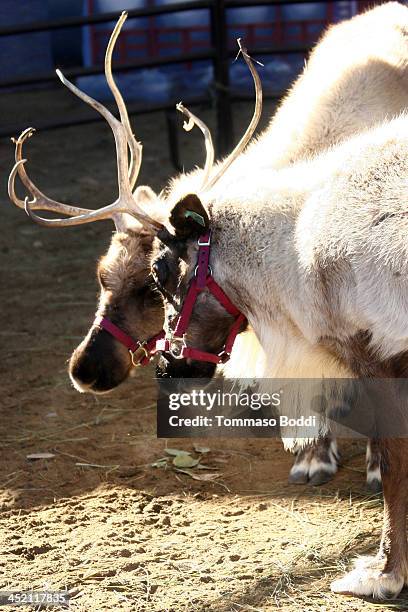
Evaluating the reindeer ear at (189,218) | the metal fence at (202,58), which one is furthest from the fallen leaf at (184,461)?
the metal fence at (202,58)

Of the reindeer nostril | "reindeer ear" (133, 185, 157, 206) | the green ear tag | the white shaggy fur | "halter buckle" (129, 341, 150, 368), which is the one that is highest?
the white shaggy fur

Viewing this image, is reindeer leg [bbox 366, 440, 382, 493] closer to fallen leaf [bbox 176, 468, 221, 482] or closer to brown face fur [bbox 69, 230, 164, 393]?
fallen leaf [bbox 176, 468, 221, 482]

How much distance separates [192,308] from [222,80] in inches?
205

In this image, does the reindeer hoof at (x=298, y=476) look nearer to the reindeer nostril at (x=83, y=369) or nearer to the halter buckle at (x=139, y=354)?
the halter buckle at (x=139, y=354)

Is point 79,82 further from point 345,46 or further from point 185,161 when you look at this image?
point 345,46

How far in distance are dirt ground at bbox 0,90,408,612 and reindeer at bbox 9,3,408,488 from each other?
0.92ft

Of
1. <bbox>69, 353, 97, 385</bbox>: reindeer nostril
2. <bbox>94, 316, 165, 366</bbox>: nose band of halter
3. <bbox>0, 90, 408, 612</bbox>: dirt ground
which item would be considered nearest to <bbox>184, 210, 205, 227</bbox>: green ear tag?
<bbox>94, 316, 165, 366</bbox>: nose band of halter

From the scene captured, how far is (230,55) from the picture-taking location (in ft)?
27.2

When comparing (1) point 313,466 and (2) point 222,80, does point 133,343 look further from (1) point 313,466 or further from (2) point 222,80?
(2) point 222,80

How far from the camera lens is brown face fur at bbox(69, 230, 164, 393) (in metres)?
3.91

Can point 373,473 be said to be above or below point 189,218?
below

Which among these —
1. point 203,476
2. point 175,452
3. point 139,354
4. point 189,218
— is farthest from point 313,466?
point 189,218

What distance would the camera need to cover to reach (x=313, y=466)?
405 cm

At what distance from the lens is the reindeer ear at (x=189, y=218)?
10.8 ft
